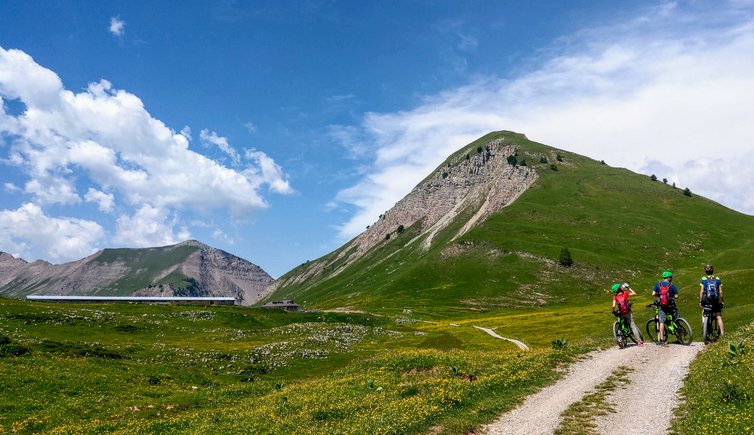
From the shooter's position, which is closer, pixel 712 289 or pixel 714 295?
pixel 714 295

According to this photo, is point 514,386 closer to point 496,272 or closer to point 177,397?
point 177,397

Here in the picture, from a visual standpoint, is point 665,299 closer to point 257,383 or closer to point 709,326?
point 709,326

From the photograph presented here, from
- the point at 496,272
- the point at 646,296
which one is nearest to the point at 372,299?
the point at 496,272

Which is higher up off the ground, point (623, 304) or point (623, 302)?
point (623, 302)

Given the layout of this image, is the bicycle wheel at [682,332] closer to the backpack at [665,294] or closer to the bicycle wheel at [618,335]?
the backpack at [665,294]

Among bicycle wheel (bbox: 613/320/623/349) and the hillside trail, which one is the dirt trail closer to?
bicycle wheel (bbox: 613/320/623/349)

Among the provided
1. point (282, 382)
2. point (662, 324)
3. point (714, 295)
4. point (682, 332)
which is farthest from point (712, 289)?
point (282, 382)

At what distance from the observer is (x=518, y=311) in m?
144

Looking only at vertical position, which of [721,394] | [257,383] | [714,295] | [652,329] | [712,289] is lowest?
[257,383]

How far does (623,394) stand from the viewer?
21.4 meters

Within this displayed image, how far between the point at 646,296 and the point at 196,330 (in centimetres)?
12097

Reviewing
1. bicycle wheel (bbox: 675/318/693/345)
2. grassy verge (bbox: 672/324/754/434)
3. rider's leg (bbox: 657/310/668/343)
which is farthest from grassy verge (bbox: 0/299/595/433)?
grassy verge (bbox: 672/324/754/434)

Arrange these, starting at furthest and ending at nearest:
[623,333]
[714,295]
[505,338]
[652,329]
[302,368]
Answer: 1. [505,338]
2. [302,368]
3. [652,329]
4. [623,333]
5. [714,295]

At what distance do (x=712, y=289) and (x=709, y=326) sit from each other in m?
2.55
